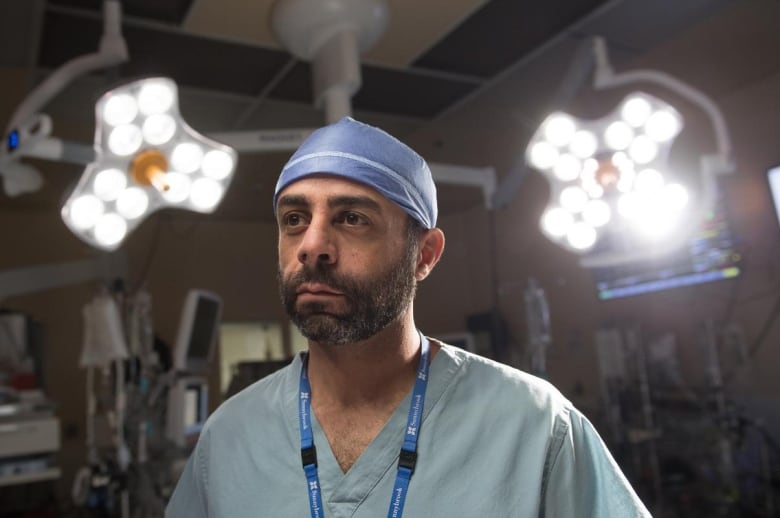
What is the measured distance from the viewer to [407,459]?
→ 2.96 feet

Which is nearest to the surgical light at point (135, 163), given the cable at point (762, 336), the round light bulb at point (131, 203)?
the round light bulb at point (131, 203)

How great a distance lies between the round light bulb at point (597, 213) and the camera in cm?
234

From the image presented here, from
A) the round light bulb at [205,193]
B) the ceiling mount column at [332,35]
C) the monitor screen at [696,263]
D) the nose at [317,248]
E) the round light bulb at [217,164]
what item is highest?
the ceiling mount column at [332,35]

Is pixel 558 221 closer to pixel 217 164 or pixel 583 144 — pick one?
pixel 583 144

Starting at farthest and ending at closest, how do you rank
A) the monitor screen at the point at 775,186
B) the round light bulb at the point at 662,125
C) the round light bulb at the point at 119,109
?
the monitor screen at the point at 775,186
the round light bulb at the point at 662,125
the round light bulb at the point at 119,109

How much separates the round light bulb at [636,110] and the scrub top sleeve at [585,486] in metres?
1.66

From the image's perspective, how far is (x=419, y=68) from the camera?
119 inches

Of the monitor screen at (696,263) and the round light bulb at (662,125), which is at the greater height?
the round light bulb at (662,125)

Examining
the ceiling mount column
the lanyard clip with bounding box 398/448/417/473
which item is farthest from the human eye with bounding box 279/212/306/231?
the ceiling mount column

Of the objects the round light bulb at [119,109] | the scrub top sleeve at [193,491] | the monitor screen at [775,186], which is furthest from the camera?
the monitor screen at [775,186]

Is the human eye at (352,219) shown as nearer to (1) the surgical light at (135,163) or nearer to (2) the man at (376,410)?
(2) the man at (376,410)

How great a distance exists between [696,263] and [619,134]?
1.17 m

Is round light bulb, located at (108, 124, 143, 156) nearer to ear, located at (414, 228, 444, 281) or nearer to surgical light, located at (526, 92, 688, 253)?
ear, located at (414, 228, 444, 281)

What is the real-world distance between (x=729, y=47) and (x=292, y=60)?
202 centimetres
